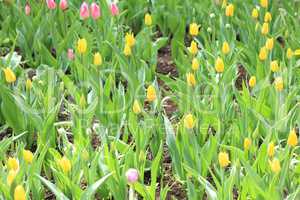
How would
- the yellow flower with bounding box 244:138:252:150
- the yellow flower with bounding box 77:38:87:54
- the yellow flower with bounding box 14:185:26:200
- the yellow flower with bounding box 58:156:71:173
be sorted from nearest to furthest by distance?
the yellow flower with bounding box 14:185:26:200
the yellow flower with bounding box 58:156:71:173
the yellow flower with bounding box 244:138:252:150
the yellow flower with bounding box 77:38:87:54

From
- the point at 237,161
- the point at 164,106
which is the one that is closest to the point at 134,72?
the point at 164,106

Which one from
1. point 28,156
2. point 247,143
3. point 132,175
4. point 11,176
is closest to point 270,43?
point 247,143

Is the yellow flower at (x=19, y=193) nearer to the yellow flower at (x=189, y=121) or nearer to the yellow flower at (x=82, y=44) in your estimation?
the yellow flower at (x=189, y=121)

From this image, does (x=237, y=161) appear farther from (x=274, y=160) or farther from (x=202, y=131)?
(x=202, y=131)

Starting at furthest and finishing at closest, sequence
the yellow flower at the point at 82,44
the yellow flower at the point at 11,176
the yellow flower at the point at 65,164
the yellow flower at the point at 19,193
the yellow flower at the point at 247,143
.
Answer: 1. the yellow flower at the point at 82,44
2. the yellow flower at the point at 247,143
3. the yellow flower at the point at 65,164
4. the yellow flower at the point at 11,176
5. the yellow flower at the point at 19,193

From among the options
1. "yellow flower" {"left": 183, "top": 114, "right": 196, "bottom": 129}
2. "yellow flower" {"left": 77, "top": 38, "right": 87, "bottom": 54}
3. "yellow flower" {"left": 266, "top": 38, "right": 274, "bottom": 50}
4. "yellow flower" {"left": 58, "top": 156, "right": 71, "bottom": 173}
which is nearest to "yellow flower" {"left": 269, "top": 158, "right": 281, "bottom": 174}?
"yellow flower" {"left": 183, "top": 114, "right": 196, "bottom": 129}

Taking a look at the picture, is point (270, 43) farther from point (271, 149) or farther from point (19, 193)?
point (19, 193)

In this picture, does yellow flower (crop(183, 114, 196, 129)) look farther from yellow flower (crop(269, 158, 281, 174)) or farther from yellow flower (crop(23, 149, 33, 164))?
yellow flower (crop(23, 149, 33, 164))

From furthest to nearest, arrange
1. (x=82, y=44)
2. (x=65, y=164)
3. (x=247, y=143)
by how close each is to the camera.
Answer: (x=82, y=44)
(x=247, y=143)
(x=65, y=164)

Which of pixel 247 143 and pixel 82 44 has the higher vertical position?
pixel 82 44

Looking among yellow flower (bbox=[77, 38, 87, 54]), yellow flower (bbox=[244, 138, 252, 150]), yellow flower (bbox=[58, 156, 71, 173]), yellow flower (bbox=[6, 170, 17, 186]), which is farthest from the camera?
yellow flower (bbox=[77, 38, 87, 54])

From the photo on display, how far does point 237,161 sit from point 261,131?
0.53 m

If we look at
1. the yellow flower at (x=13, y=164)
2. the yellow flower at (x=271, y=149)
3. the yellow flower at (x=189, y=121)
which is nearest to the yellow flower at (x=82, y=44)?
the yellow flower at (x=189, y=121)

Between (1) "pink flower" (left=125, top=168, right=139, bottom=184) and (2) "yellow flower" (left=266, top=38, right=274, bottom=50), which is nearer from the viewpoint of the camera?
(1) "pink flower" (left=125, top=168, right=139, bottom=184)
